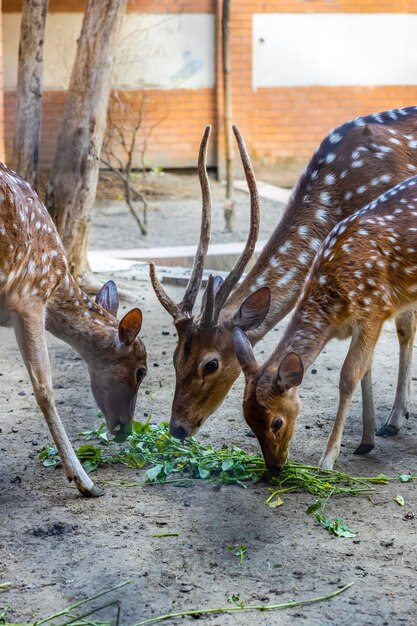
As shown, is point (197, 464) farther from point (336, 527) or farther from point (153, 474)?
point (336, 527)

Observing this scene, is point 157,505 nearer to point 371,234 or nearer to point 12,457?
point 12,457

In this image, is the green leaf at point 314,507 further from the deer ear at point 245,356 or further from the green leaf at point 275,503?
the deer ear at point 245,356

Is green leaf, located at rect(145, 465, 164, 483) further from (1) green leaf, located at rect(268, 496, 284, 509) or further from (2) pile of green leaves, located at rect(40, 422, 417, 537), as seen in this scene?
(1) green leaf, located at rect(268, 496, 284, 509)

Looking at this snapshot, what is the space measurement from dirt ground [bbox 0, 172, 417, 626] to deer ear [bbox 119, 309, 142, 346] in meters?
0.65

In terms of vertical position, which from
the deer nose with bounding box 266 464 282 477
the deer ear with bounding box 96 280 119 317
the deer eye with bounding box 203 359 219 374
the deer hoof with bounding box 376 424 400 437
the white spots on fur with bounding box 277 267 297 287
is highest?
the white spots on fur with bounding box 277 267 297 287

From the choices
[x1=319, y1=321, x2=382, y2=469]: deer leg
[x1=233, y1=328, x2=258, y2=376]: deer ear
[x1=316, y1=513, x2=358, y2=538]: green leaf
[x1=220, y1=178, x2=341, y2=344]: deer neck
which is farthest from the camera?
[x1=220, y1=178, x2=341, y2=344]: deer neck

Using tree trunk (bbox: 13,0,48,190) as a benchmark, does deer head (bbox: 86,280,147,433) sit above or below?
below

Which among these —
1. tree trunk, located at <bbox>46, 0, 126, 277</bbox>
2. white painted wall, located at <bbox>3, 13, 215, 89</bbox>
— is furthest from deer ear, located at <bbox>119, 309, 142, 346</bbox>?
white painted wall, located at <bbox>3, 13, 215, 89</bbox>

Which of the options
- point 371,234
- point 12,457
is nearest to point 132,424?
point 12,457

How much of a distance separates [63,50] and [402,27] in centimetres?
536

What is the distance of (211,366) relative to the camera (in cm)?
499

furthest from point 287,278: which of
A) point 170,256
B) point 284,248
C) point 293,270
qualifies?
point 170,256

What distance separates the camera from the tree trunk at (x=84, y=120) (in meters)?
7.57

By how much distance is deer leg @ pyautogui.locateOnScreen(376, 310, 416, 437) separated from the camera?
5461mm
